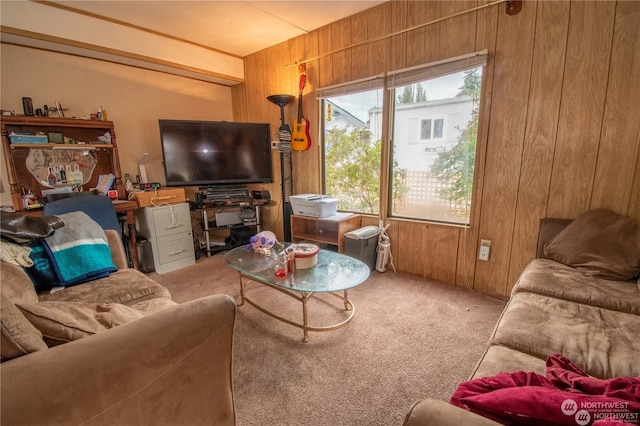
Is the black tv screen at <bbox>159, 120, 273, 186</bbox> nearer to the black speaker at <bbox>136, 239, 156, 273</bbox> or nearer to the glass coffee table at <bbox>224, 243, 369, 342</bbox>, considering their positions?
the black speaker at <bbox>136, 239, 156, 273</bbox>

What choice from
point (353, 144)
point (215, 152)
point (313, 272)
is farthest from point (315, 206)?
point (215, 152)

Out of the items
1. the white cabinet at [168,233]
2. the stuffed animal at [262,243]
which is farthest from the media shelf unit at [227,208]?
the stuffed animal at [262,243]

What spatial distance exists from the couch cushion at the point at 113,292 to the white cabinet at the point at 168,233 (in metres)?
1.31

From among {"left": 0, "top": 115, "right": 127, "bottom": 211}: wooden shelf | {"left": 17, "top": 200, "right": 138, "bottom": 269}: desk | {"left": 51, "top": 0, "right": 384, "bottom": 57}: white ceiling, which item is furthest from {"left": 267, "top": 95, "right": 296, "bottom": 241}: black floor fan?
{"left": 0, "top": 115, "right": 127, "bottom": 211}: wooden shelf

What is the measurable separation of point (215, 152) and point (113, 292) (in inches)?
85.1

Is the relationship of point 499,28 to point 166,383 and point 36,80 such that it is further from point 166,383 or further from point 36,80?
point 36,80

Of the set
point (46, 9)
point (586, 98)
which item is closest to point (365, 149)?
point (586, 98)

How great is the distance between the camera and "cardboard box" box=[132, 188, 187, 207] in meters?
2.88

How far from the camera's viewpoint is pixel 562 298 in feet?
4.72

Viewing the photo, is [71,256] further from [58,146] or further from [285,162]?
[285,162]

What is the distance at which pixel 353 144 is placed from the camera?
3.04 meters

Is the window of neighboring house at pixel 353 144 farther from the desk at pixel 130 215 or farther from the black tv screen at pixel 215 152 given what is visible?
the desk at pixel 130 215

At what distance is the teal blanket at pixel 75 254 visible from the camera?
5.22 ft

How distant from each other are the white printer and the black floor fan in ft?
1.27
